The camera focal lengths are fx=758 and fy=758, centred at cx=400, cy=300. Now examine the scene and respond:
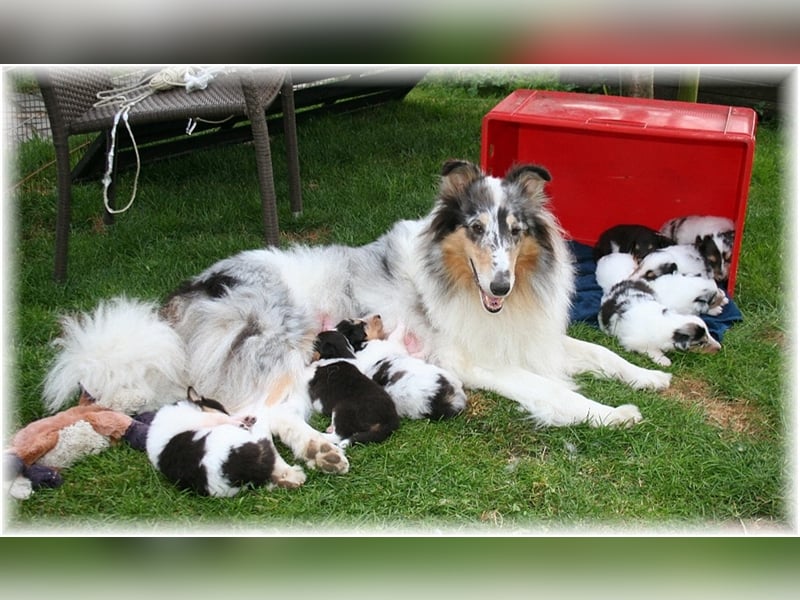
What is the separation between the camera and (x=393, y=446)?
11.5ft

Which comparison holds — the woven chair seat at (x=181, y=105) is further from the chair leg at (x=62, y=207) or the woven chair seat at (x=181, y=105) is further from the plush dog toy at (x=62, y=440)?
the plush dog toy at (x=62, y=440)

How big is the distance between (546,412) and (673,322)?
1.11m

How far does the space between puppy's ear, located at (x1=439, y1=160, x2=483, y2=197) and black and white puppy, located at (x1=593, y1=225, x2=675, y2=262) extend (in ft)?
5.65

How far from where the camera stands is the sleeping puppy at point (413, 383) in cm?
365

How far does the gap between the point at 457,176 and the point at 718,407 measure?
5.88ft

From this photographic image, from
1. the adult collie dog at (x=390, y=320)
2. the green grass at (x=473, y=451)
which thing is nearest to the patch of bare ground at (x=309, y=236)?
the green grass at (x=473, y=451)

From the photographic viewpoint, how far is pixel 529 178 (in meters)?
3.87

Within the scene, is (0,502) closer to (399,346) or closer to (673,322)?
(399,346)

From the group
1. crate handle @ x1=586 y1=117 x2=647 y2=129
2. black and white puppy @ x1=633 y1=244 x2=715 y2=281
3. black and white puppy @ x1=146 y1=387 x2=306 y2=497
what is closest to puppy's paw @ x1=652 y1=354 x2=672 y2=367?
black and white puppy @ x1=633 y1=244 x2=715 y2=281

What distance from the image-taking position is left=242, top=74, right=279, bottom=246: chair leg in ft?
15.9

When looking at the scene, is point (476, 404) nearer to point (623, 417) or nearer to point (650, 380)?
point (623, 417)

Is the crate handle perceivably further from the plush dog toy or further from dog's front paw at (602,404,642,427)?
the plush dog toy

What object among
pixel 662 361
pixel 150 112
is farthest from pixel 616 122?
pixel 150 112

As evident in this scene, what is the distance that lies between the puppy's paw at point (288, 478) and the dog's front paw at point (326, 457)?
0.33 feet
